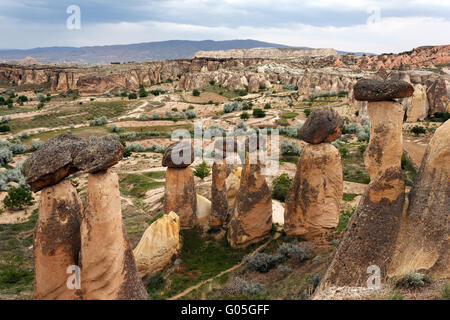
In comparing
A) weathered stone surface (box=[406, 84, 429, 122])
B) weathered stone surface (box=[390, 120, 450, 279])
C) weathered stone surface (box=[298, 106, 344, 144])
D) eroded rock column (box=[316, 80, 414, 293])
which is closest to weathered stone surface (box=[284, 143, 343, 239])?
weathered stone surface (box=[298, 106, 344, 144])

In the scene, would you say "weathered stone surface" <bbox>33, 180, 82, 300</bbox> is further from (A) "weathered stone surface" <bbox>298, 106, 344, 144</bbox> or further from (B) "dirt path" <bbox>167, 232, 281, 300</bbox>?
(A) "weathered stone surface" <bbox>298, 106, 344, 144</bbox>

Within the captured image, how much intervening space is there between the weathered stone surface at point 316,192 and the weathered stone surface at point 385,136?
3328 mm

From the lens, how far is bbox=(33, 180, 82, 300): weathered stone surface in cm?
620

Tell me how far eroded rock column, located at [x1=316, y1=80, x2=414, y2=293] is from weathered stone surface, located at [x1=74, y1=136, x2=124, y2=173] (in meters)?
5.00

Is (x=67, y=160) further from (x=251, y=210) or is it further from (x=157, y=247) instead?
(x=251, y=210)

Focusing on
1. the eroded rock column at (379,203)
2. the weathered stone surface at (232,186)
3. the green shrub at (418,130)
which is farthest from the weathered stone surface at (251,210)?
the green shrub at (418,130)

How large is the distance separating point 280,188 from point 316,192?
23.4 ft

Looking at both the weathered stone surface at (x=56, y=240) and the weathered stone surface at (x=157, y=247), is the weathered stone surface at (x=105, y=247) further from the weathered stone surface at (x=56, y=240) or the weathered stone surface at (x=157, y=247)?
the weathered stone surface at (x=157, y=247)

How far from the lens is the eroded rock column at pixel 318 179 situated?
10.1 metres

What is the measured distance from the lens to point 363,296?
18.3ft

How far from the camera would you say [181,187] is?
43.0ft

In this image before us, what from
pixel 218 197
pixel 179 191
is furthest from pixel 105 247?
pixel 218 197

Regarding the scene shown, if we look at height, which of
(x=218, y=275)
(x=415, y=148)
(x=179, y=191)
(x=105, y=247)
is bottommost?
(x=218, y=275)
